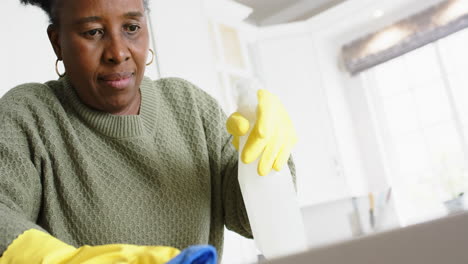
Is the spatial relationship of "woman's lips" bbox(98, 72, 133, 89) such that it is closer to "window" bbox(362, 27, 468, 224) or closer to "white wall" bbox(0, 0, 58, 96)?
"white wall" bbox(0, 0, 58, 96)

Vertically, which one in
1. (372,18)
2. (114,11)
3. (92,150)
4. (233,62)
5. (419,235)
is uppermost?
(372,18)

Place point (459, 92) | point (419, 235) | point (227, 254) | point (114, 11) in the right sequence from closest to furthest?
1. point (419, 235)
2. point (114, 11)
3. point (227, 254)
4. point (459, 92)

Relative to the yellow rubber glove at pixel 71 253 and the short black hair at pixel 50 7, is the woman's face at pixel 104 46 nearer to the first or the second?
the short black hair at pixel 50 7

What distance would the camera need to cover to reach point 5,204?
65 cm

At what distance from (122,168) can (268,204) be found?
0.29 meters

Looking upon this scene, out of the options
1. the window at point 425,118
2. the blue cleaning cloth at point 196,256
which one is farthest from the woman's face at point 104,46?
the window at point 425,118

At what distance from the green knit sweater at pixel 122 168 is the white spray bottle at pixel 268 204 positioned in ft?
0.63

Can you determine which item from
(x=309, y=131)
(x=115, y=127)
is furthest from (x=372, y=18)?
(x=115, y=127)

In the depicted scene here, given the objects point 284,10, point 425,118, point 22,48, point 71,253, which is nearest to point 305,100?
point 284,10

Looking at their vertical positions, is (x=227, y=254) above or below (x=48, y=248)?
below

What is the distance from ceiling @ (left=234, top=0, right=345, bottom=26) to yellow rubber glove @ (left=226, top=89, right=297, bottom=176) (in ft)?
14.3

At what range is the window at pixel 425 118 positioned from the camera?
458 centimetres

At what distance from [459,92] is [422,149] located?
0.61 meters

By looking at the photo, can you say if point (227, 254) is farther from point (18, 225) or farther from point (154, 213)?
point (18, 225)
